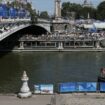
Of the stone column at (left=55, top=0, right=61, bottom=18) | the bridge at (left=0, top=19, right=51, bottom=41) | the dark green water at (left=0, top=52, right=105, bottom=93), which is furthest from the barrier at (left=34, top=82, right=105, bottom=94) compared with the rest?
the stone column at (left=55, top=0, right=61, bottom=18)

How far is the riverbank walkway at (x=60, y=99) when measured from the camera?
3152cm

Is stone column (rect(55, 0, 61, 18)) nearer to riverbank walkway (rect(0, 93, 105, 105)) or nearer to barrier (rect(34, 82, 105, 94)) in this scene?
barrier (rect(34, 82, 105, 94))

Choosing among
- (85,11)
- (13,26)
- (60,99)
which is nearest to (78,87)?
(60,99)

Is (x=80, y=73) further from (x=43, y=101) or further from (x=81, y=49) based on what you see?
(x=81, y=49)

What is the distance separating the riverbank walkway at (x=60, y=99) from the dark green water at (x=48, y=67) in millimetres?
10488

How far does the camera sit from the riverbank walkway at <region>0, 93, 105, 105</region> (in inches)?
1241

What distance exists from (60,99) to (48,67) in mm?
36321

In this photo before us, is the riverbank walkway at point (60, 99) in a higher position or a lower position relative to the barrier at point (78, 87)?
lower

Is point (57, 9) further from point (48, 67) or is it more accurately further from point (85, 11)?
point (48, 67)

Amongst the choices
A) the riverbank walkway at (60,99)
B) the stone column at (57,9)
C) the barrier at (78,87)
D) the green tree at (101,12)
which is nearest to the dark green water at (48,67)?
the barrier at (78,87)

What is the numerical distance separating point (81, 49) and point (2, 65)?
2959 centimetres

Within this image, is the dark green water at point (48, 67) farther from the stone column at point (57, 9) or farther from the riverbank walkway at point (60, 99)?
the stone column at point (57, 9)

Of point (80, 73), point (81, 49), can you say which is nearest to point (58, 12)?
point (81, 49)

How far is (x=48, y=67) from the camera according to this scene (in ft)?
226
